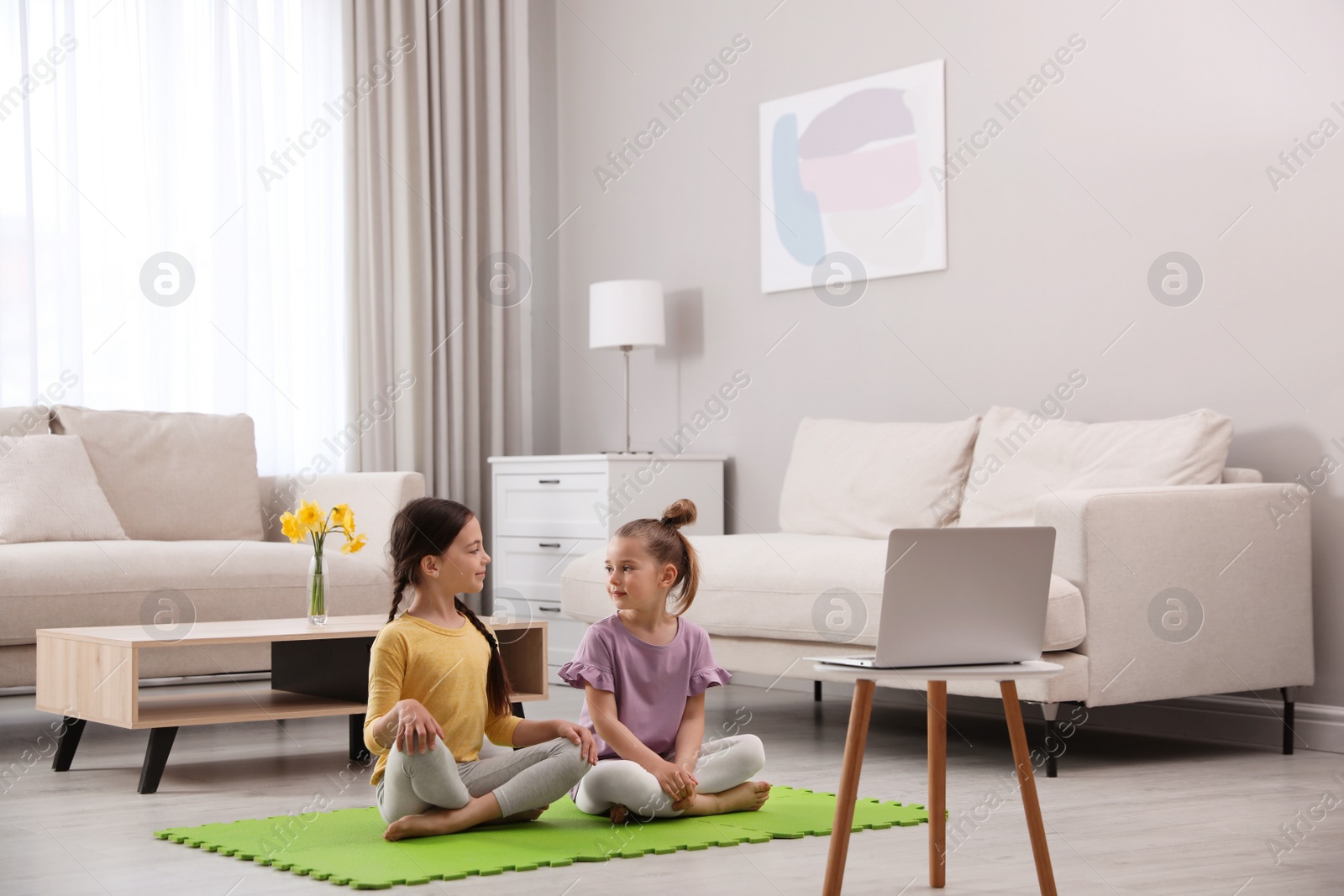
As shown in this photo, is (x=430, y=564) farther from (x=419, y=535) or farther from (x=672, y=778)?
(x=672, y=778)

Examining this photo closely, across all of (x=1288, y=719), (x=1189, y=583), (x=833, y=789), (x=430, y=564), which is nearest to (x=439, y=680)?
(x=430, y=564)

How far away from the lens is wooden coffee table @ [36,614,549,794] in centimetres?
292

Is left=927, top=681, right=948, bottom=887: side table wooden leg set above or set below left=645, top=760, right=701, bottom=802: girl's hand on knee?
above

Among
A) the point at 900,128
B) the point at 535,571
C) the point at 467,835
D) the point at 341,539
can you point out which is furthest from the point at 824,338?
the point at 467,835

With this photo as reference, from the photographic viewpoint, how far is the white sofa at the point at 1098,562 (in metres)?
3.12

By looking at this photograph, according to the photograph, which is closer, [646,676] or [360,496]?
[646,676]

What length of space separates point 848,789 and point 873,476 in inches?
92.3

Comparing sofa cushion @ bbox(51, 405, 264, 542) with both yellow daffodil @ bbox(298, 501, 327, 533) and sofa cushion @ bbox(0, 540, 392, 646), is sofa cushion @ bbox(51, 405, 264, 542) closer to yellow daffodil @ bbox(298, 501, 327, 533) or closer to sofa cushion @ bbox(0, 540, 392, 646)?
sofa cushion @ bbox(0, 540, 392, 646)

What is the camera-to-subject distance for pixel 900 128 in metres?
4.43

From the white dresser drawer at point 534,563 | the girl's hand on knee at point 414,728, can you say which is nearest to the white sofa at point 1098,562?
the white dresser drawer at point 534,563

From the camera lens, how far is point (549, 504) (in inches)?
195

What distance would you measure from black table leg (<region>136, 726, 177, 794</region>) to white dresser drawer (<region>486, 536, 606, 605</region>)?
6.34 ft

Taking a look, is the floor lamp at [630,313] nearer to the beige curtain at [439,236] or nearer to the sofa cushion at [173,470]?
the beige curtain at [439,236]

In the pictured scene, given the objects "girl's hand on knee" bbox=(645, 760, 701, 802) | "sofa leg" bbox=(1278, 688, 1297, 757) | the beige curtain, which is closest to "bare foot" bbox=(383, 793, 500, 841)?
"girl's hand on knee" bbox=(645, 760, 701, 802)
